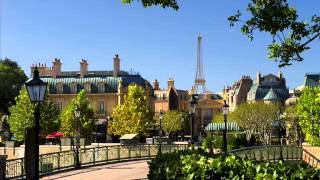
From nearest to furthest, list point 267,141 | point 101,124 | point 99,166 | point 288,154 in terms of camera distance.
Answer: point 99,166, point 288,154, point 267,141, point 101,124

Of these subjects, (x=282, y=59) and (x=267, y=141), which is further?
(x=267, y=141)

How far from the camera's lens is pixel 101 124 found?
87.1 meters

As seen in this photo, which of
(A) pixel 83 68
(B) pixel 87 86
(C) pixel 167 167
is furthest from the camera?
(A) pixel 83 68

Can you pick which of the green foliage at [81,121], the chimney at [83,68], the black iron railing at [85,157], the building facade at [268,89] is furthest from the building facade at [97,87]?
the black iron railing at [85,157]

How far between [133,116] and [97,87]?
27784 millimetres

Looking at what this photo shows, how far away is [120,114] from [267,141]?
1994 centimetres

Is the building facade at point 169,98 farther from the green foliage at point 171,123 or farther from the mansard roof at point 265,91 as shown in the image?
the green foliage at point 171,123

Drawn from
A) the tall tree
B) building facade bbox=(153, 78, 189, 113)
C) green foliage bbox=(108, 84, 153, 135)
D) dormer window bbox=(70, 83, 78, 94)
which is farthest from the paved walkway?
building facade bbox=(153, 78, 189, 113)

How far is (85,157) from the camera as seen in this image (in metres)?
35.2

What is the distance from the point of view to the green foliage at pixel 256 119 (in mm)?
67000

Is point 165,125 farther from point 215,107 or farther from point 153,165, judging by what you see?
point 153,165

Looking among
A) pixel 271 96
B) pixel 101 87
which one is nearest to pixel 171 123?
pixel 101 87

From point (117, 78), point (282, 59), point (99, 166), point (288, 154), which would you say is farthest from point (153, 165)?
point (117, 78)

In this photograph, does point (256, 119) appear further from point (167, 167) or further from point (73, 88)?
point (167, 167)
